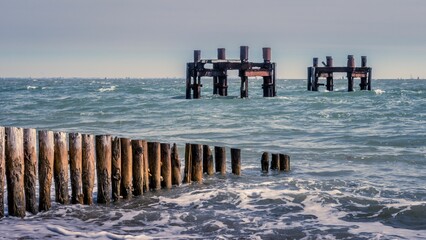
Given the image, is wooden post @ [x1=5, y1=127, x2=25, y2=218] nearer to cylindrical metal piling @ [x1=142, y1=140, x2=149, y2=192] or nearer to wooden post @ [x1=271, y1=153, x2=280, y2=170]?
cylindrical metal piling @ [x1=142, y1=140, x2=149, y2=192]

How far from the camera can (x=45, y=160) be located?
28.2 ft

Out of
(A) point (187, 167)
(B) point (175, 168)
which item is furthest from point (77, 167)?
(A) point (187, 167)

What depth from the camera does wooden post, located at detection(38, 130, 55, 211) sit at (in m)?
8.59

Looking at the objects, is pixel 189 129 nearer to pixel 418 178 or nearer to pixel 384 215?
pixel 418 178

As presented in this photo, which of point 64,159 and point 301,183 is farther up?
point 64,159

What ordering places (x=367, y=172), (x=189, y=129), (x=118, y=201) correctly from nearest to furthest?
(x=118, y=201), (x=367, y=172), (x=189, y=129)

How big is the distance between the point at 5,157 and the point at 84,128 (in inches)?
567

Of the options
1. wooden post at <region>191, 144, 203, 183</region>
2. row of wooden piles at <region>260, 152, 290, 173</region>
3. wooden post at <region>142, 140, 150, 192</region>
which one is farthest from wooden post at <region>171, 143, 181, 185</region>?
row of wooden piles at <region>260, 152, 290, 173</region>

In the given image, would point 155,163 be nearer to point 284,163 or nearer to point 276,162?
point 276,162

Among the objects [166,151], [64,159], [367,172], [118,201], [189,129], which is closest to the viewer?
[64,159]

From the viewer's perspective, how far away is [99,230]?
309 inches

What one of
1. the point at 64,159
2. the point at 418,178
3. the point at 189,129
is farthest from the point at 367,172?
the point at 189,129

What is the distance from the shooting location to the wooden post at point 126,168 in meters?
9.45

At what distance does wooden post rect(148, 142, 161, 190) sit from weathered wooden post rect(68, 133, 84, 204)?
52.3 inches
